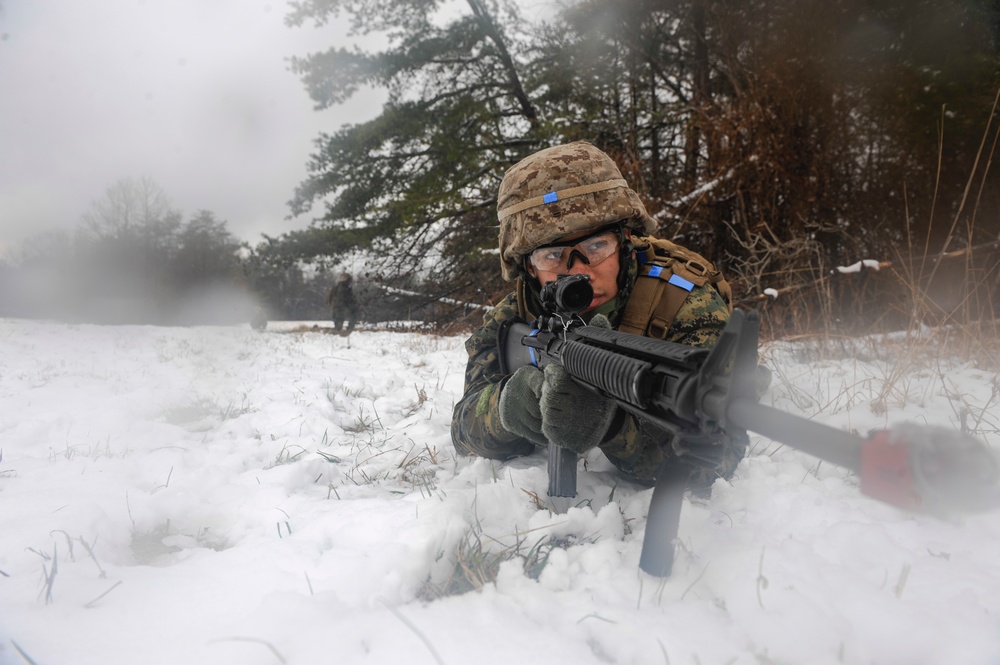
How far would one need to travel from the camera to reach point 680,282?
224cm

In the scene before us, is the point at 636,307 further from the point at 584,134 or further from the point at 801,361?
the point at 584,134

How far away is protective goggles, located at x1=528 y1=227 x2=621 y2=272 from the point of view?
232cm

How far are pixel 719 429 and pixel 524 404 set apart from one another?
3.03ft

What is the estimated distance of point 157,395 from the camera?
3738mm

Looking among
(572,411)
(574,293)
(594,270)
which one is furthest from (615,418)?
(594,270)

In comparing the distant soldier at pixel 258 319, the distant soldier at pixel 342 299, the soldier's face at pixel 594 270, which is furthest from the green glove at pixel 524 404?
the distant soldier at pixel 258 319

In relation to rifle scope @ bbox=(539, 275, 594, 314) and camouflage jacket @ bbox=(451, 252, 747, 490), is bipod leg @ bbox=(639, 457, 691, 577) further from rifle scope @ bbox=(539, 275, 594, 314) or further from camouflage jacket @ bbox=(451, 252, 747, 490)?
rifle scope @ bbox=(539, 275, 594, 314)

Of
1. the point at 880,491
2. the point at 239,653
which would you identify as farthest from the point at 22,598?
the point at 880,491

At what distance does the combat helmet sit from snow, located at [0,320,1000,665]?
1134 millimetres

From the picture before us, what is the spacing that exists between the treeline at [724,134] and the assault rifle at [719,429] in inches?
99.0

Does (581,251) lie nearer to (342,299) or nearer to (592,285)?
(592,285)

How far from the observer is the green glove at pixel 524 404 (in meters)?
1.87

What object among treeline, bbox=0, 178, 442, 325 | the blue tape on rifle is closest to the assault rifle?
the blue tape on rifle

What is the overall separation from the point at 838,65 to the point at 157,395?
354 inches
